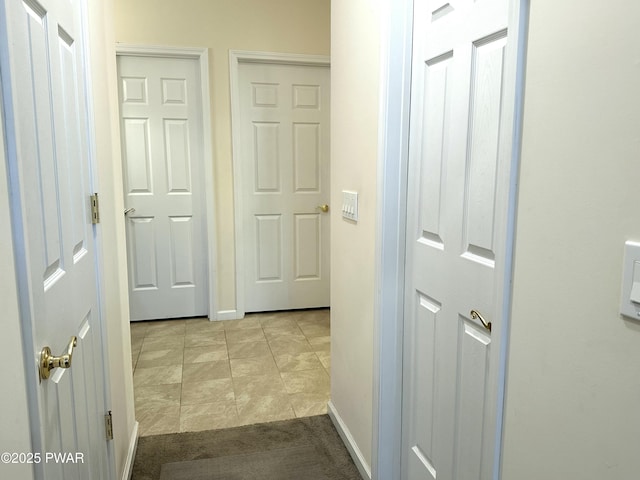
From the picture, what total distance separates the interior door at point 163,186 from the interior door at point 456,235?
2.49 metres

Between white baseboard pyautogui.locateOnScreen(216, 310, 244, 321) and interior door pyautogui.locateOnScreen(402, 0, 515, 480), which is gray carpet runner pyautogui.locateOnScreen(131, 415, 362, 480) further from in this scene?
white baseboard pyautogui.locateOnScreen(216, 310, 244, 321)

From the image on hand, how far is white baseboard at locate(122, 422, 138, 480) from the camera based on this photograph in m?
1.86

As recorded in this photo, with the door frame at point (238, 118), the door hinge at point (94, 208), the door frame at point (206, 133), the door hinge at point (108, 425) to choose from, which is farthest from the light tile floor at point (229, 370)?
the door hinge at point (94, 208)

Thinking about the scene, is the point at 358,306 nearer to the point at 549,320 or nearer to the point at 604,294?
the point at 549,320

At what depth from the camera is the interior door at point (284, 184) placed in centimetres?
378

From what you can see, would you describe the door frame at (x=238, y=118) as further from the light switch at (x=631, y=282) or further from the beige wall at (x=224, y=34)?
the light switch at (x=631, y=282)

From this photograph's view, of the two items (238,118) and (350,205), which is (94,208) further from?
(238,118)

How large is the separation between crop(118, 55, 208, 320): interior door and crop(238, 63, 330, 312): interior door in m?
0.37

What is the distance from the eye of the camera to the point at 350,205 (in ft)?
6.40

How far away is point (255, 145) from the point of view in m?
3.81

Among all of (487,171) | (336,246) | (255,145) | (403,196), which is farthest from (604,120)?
(255,145)

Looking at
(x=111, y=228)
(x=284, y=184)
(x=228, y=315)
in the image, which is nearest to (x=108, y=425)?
(x=111, y=228)

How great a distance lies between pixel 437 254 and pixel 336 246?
79 cm

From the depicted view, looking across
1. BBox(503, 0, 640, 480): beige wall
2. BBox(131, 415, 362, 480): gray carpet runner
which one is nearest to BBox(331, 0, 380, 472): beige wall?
BBox(131, 415, 362, 480): gray carpet runner
